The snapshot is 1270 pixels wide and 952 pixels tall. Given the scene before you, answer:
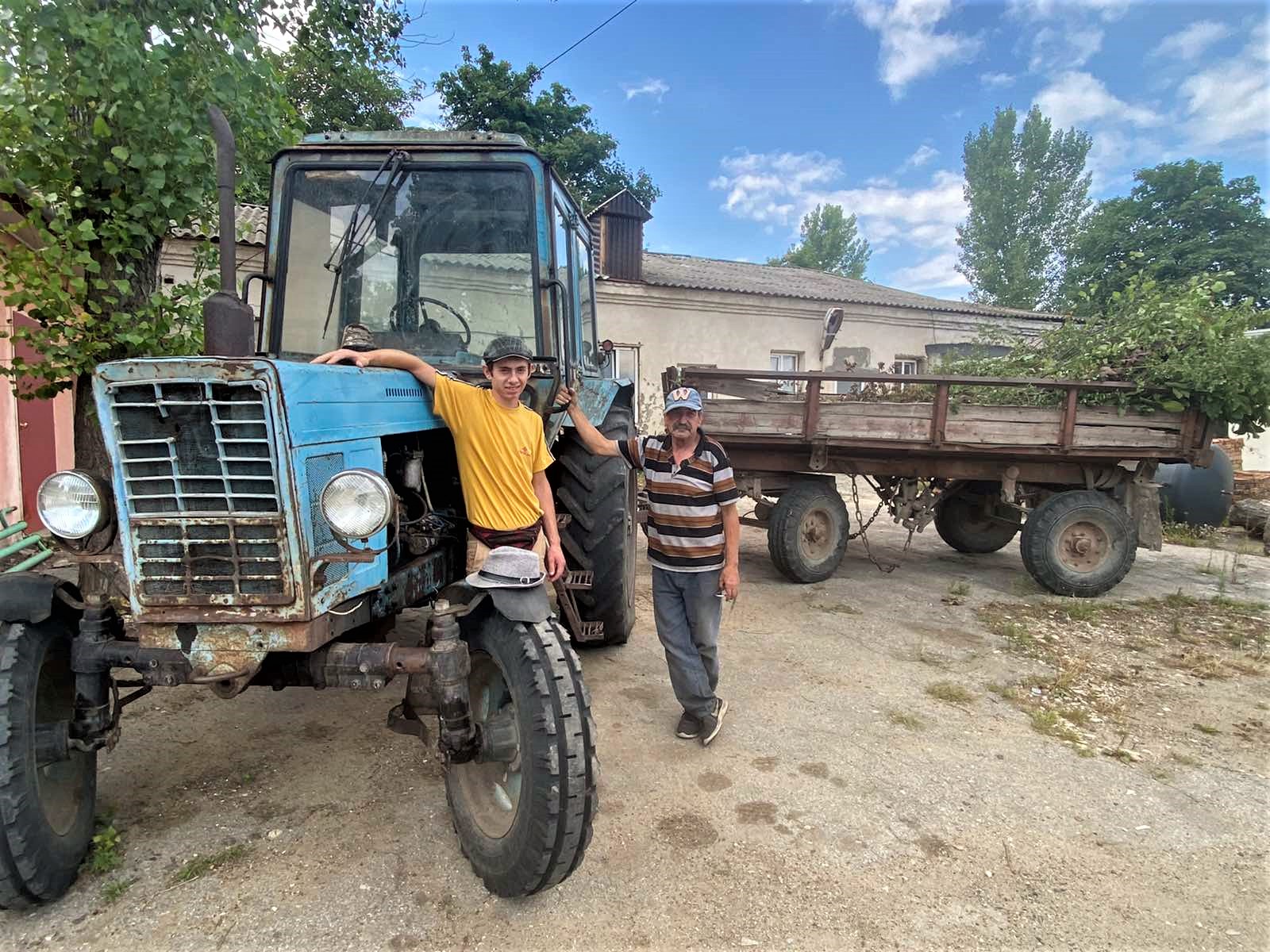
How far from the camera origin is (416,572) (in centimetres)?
253

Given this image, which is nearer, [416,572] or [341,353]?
[341,353]

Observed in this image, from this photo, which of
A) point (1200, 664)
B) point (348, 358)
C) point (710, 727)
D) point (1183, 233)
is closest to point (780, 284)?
point (1200, 664)

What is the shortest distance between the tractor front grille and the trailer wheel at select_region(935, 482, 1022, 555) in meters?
6.48

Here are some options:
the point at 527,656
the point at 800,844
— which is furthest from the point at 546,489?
the point at 800,844

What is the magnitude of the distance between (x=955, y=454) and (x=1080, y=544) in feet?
4.06

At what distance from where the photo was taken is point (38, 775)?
213cm

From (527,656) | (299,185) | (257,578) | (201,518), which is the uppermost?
(299,185)

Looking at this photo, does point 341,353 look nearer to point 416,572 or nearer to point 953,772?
point 416,572

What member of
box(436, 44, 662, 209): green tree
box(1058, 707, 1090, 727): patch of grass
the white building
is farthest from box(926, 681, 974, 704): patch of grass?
box(436, 44, 662, 209): green tree

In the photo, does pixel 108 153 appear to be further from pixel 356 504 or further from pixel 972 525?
pixel 972 525

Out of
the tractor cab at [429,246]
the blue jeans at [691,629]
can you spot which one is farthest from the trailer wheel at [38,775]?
the blue jeans at [691,629]

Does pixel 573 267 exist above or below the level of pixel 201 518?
above

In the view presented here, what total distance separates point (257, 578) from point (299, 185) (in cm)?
218

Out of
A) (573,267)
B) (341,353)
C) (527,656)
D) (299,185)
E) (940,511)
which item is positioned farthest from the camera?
(940,511)
